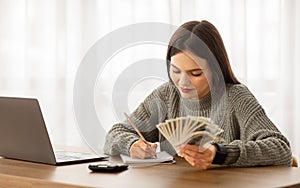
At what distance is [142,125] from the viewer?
2.63m

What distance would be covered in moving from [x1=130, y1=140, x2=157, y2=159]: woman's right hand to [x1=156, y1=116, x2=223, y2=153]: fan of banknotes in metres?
0.25

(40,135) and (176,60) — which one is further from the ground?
(176,60)

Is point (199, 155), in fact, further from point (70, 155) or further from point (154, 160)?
point (70, 155)

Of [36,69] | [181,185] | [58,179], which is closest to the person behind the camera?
[181,185]

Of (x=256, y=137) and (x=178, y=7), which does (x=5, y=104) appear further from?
(x=178, y=7)

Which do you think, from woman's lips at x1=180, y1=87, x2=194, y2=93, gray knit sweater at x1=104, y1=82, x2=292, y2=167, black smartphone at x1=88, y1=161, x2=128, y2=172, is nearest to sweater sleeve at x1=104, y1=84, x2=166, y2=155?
gray knit sweater at x1=104, y1=82, x2=292, y2=167

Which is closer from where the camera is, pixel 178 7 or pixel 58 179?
pixel 58 179

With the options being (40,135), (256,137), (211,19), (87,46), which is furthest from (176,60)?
(87,46)

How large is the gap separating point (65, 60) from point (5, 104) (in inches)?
73.7

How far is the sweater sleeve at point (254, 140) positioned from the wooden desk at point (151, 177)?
2.0 inches

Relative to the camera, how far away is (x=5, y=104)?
2.23 meters

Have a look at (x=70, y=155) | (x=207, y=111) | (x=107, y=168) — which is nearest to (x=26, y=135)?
(x=70, y=155)

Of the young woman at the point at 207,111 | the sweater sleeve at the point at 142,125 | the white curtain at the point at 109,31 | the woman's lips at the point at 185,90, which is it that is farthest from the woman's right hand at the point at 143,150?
the white curtain at the point at 109,31

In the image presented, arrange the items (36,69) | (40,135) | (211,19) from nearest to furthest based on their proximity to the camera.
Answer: (40,135) → (211,19) → (36,69)
